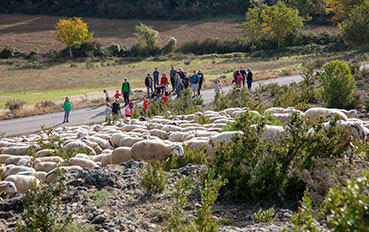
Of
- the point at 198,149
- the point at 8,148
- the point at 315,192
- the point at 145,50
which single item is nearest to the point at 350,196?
the point at 315,192

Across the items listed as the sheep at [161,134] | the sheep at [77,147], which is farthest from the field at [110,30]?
the sheep at [77,147]

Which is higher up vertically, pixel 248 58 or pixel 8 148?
pixel 8 148

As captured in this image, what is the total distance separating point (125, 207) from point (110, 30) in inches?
3153

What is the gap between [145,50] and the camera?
67250mm

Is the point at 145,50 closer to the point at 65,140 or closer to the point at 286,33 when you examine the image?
the point at 286,33

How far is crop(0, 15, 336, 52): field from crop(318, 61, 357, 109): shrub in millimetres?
55873

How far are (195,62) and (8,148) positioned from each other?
45.5 m

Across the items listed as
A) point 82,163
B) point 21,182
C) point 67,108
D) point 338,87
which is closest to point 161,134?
point 82,163

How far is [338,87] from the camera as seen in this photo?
16609mm

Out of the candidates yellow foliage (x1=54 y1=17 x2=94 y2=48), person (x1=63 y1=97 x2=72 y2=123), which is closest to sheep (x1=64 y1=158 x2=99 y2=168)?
person (x1=63 y1=97 x2=72 y2=123)

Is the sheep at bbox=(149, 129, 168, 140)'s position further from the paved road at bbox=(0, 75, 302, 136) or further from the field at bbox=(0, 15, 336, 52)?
the field at bbox=(0, 15, 336, 52)

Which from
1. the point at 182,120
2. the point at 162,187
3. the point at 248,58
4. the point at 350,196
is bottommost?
the point at 248,58

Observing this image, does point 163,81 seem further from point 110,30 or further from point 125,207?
point 110,30

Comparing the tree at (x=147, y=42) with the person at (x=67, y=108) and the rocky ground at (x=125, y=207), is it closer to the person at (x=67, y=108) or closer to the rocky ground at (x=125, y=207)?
the person at (x=67, y=108)
